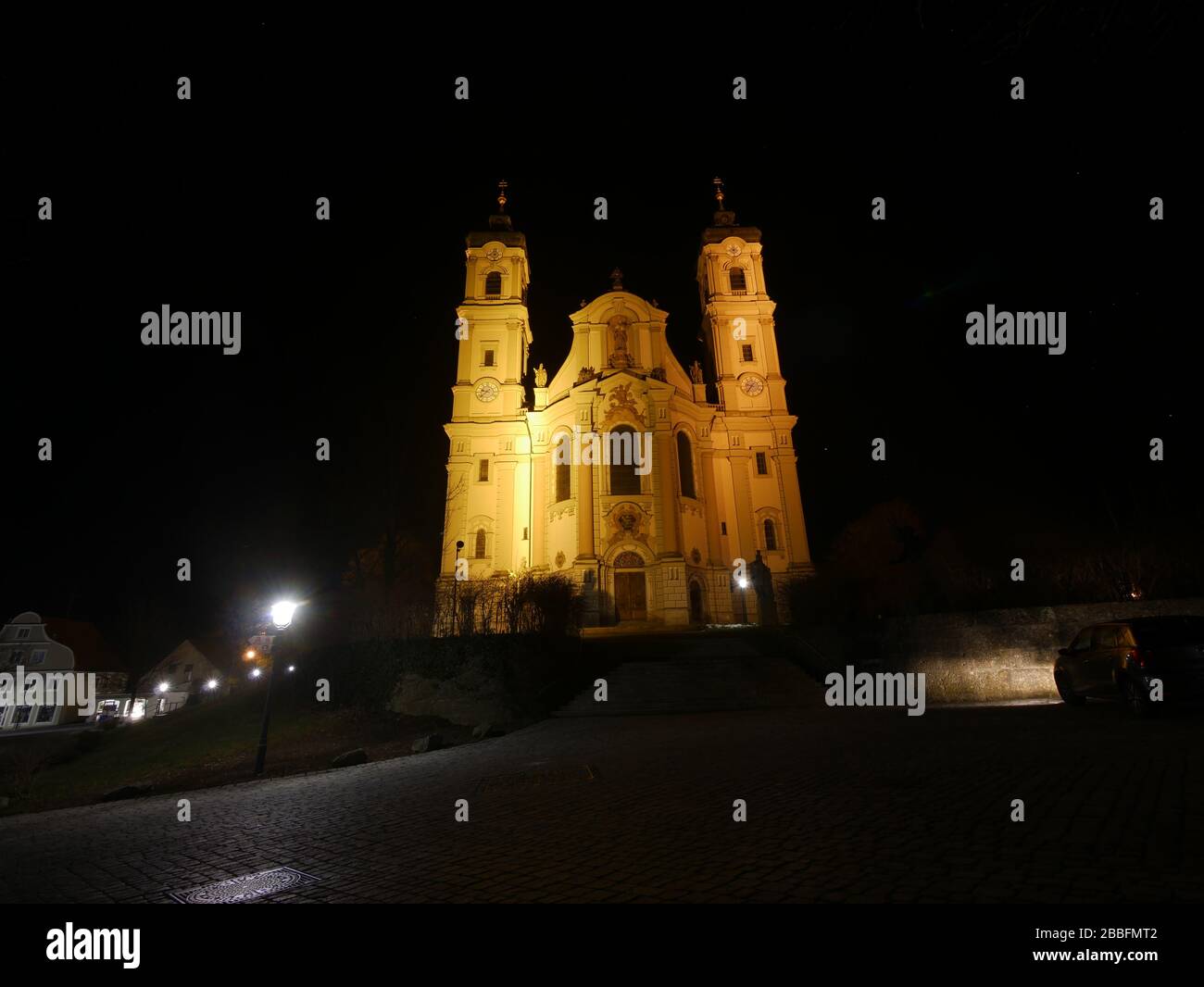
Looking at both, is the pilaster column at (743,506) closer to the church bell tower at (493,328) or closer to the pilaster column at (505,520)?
the pilaster column at (505,520)

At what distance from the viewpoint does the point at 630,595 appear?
30.7 meters

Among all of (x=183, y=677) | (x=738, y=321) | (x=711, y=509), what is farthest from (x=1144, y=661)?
(x=183, y=677)

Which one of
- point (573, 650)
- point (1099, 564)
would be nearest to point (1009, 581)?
point (1099, 564)

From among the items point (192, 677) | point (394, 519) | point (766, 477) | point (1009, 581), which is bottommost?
point (192, 677)

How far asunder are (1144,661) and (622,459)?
82.8 ft

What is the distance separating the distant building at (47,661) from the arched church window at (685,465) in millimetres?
43980

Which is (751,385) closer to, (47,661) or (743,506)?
(743,506)

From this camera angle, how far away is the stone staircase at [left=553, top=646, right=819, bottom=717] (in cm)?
1399

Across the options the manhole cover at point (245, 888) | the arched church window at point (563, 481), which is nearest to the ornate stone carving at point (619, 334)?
the arched church window at point (563, 481)

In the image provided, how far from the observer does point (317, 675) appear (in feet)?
53.8

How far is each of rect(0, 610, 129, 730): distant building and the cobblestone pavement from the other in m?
45.3
